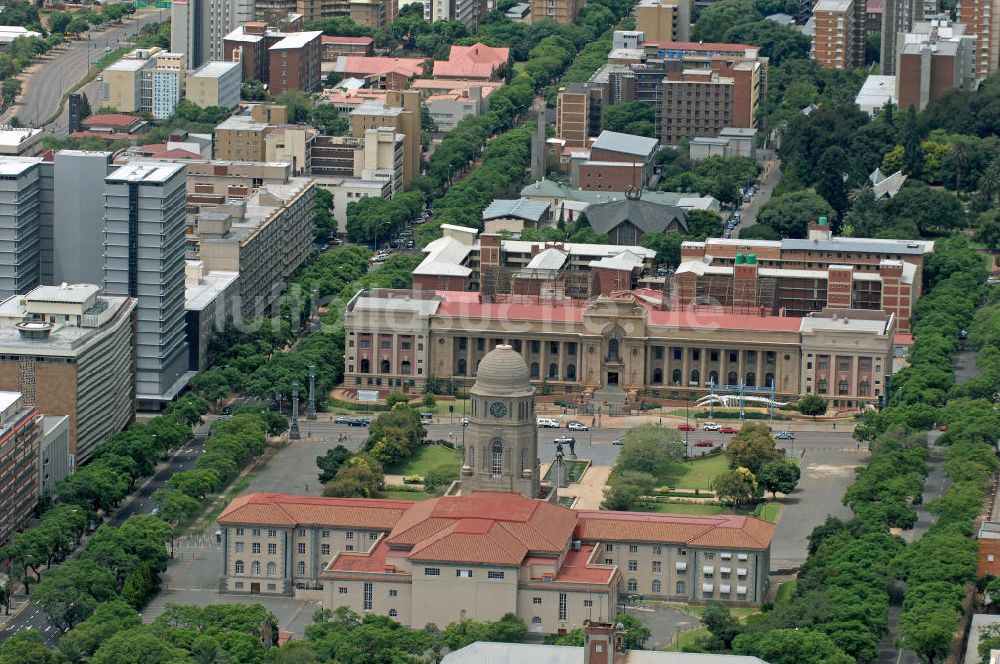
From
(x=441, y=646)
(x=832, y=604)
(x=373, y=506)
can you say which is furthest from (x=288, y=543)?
(x=832, y=604)

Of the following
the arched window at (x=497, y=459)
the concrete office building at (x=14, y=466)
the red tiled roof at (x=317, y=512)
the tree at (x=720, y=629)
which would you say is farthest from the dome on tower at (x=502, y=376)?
the concrete office building at (x=14, y=466)

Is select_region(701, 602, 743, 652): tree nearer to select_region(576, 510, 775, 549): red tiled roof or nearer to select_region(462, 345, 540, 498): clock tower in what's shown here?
select_region(576, 510, 775, 549): red tiled roof

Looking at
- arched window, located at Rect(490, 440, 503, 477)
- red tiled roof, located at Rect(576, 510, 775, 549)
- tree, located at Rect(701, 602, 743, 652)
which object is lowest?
tree, located at Rect(701, 602, 743, 652)

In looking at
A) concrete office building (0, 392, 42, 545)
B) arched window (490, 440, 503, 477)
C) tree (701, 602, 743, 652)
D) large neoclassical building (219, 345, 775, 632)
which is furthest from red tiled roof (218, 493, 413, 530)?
tree (701, 602, 743, 652)

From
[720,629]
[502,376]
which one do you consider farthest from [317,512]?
[720,629]

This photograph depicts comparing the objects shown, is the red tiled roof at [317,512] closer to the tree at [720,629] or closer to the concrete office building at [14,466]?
the concrete office building at [14,466]

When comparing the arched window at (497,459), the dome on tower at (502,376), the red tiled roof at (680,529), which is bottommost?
the red tiled roof at (680,529)

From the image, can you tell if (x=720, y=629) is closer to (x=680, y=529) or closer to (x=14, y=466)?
(x=680, y=529)
